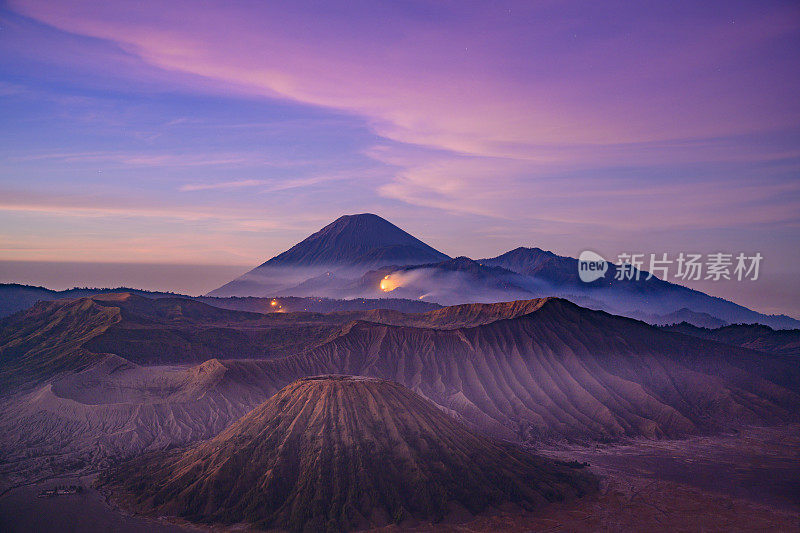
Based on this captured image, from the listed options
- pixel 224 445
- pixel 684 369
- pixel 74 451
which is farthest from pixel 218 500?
pixel 684 369

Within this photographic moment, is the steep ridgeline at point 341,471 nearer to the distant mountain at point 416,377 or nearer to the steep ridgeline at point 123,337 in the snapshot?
the distant mountain at point 416,377

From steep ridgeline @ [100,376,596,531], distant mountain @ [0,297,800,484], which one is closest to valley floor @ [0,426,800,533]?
steep ridgeline @ [100,376,596,531]

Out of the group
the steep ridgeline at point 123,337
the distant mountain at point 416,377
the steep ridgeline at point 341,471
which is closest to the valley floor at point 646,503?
the steep ridgeline at point 341,471

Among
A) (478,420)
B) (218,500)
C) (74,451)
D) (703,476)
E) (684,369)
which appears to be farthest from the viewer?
(684,369)

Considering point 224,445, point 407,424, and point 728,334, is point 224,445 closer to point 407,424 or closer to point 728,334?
point 407,424

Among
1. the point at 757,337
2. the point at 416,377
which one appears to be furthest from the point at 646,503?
the point at 757,337

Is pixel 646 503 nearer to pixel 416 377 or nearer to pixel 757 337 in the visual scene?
pixel 416 377
